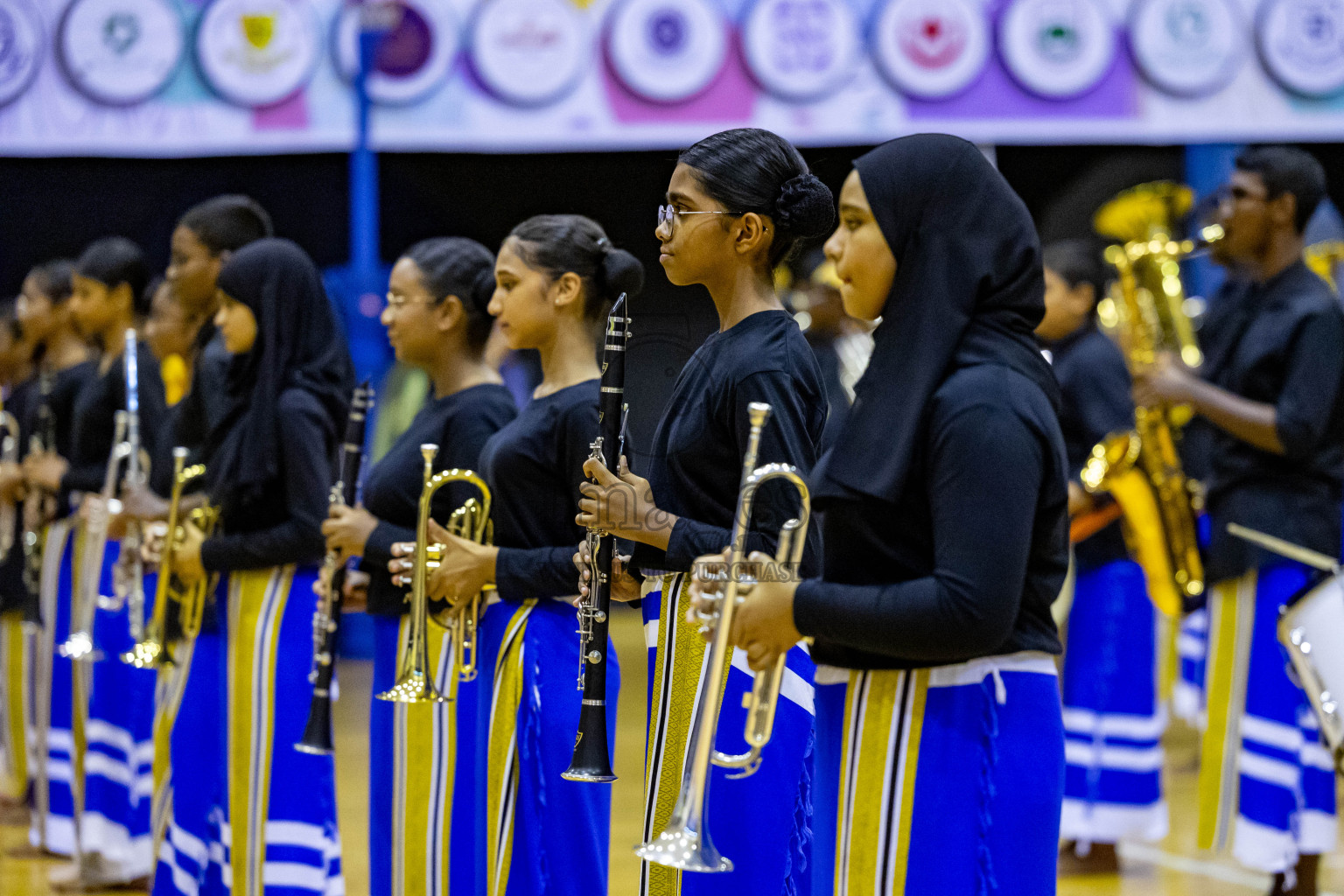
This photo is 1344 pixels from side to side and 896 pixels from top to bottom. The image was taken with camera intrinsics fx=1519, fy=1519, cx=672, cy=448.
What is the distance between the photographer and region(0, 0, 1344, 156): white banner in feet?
29.3

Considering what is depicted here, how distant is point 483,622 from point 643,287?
1092 millimetres

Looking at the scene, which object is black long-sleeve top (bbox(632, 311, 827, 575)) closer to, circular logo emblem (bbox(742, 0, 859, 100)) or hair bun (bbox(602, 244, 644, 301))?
hair bun (bbox(602, 244, 644, 301))

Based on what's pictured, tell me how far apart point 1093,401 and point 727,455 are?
3.51 m

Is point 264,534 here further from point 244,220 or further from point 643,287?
point 643,287

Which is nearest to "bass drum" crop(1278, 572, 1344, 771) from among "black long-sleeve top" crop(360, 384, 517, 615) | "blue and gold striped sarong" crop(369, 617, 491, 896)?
"blue and gold striped sarong" crop(369, 617, 491, 896)

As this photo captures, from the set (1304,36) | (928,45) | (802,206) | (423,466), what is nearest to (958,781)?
(802,206)

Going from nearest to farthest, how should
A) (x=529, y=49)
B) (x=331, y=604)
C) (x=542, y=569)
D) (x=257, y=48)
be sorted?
1. (x=542, y=569)
2. (x=331, y=604)
3. (x=257, y=48)
4. (x=529, y=49)

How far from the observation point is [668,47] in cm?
901

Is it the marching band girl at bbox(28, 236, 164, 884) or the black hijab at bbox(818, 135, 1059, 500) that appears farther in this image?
the marching band girl at bbox(28, 236, 164, 884)

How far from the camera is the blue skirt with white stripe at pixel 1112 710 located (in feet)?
20.3

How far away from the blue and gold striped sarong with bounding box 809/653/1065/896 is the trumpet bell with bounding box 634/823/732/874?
228mm

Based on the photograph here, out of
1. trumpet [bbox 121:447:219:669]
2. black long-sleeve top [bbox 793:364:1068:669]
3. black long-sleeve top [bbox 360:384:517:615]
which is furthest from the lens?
trumpet [bbox 121:447:219:669]

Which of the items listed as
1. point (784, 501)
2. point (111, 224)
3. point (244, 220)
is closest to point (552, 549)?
point (784, 501)

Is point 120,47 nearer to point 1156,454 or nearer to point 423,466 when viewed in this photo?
point 423,466
